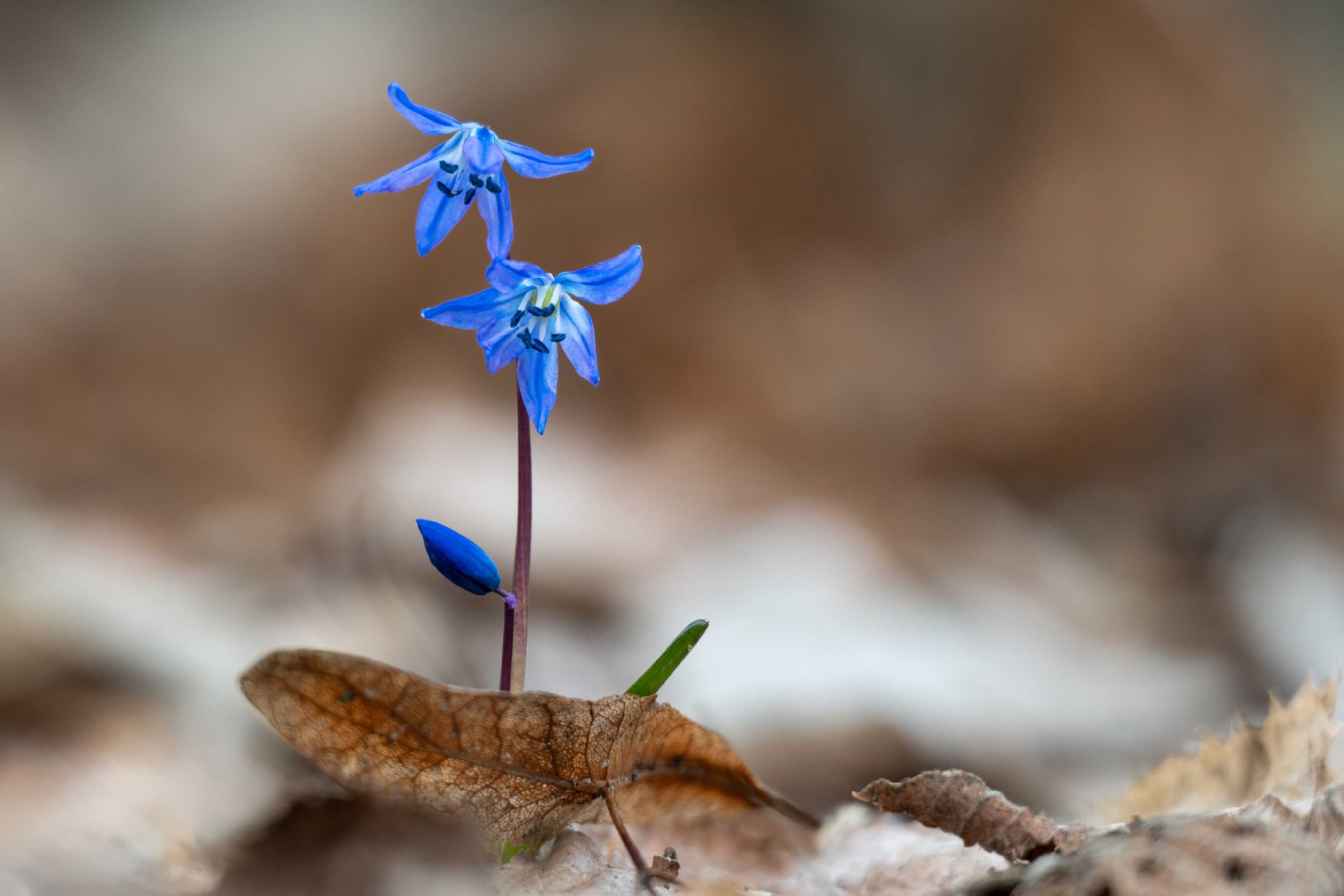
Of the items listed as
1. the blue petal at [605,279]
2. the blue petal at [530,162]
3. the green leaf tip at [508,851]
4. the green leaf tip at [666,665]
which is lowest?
the green leaf tip at [508,851]

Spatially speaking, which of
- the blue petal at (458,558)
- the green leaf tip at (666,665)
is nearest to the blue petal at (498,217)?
the blue petal at (458,558)

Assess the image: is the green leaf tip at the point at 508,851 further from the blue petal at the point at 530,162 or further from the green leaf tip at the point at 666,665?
the blue petal at the point at 530,162

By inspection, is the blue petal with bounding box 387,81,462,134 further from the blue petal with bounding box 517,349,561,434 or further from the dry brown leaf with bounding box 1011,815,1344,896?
the dry brown leaf with bounding box 1011,815,1344,896

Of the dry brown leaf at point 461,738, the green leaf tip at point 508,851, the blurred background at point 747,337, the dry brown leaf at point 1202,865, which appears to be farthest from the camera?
the blurred background at point 747,337

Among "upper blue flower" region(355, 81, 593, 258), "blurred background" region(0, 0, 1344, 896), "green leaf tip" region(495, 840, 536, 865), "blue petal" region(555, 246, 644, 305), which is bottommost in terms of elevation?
"green leaf tip" region(495, 840, 536, 865)

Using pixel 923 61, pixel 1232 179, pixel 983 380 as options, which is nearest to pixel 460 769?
pixel 983 380

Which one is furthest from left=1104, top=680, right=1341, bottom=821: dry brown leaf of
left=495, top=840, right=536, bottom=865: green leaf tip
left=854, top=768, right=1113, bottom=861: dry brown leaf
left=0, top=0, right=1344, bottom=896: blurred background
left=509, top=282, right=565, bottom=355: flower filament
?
left=509, top=282, right=565, bottom=355: flower filament

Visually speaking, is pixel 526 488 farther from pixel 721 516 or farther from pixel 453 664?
pixel 721 516
